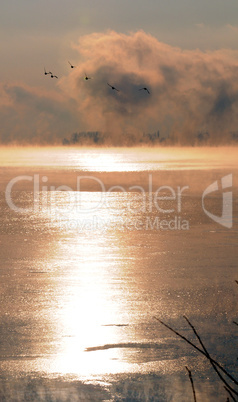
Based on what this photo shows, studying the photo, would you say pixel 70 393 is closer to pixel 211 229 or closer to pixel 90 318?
pixel 90 318

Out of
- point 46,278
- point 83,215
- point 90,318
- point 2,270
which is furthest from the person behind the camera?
point 83,215

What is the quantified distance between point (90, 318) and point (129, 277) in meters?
4.35

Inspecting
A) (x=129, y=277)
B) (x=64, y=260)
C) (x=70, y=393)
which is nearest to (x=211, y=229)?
(x=64, y=260)

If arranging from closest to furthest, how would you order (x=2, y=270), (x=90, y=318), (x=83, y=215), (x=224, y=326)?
(x=224, y=326) < (x=90, y=318) < (x=2, y=270) < (x=83, y=215)

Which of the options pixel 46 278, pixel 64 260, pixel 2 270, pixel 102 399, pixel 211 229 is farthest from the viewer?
pixel 211 229

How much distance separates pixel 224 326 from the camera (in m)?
11.1

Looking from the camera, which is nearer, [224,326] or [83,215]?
[224,326]

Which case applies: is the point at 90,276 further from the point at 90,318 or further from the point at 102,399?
the point at 102,399

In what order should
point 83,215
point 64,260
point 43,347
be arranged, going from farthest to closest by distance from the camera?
point 83,215 < point 64,260 < point 43,347

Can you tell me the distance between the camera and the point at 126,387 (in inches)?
322

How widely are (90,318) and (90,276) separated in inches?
168

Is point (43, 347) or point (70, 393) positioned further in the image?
point (43, 347)

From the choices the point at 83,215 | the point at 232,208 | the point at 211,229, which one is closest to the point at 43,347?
the point at 211,229

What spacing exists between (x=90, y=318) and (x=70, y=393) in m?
3.87
